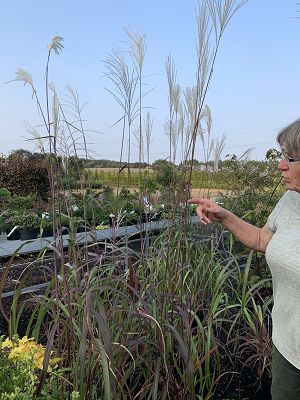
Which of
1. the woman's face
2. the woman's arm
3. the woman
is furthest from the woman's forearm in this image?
the woman's face

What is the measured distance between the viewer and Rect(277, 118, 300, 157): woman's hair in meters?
1.52

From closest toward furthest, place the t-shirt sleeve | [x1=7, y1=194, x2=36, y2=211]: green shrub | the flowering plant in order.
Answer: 1. the flowering plant
2. the t-shirt sleeve
3. [x1=7, y1=194, x2=36, y2=211]: green shrub

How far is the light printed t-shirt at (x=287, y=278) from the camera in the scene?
151 centimetres

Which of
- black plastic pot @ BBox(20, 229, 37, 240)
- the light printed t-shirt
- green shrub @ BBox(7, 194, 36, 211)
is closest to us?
the light printed t-shirt

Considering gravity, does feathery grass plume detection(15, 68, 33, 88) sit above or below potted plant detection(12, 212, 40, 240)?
above

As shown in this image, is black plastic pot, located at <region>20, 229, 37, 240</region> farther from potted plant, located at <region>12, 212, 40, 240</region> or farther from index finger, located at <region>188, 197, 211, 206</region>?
index finger, located at <region>188, 197, 211, 206</region>

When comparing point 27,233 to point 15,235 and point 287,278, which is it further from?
point 287,278

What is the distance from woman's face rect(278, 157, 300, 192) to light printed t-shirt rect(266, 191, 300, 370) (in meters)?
0.08

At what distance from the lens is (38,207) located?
32.4 ft

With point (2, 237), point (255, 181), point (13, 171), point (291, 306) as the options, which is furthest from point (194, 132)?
point (13, 171)

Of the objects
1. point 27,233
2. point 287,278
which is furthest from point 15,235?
point 287,278

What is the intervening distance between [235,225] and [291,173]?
0.39 m

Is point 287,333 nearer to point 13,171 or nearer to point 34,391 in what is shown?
point 34,391

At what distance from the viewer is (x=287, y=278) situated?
5.05 ft
